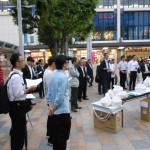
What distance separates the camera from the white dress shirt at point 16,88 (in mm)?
3798

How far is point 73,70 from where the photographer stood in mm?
7969

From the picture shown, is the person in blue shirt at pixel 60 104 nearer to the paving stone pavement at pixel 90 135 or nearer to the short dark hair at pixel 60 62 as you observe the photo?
the short dark hair at pixel 60 62

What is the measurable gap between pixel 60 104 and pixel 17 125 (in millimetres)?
833

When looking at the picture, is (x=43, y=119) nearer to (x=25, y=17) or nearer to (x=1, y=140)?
(x=1, y=140)

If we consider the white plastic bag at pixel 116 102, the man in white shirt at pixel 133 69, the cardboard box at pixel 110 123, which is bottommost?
the cardboard box at pixel 110 123

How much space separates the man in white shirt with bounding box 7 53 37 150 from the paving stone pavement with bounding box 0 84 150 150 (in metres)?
1.03

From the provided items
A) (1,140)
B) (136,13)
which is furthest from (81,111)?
(136,13)

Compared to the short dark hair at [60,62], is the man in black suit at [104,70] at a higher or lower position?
lower

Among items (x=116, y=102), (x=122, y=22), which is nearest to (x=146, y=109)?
(x=116, y=102)

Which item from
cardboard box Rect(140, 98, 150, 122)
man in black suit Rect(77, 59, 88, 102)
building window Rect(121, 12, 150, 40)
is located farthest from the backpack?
building window Rect(121, 12, 150, 40)

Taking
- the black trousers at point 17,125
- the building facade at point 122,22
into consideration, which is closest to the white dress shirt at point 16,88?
the black trousers at point 17,125

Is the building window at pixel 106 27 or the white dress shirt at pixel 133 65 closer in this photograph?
the white dress shirt at pixel 133 65

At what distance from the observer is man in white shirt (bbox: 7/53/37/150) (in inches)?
150

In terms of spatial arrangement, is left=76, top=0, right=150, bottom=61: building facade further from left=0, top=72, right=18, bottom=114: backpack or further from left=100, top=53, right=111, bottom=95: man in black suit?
left=0, top=72, right=18, bottom=114: backpack
